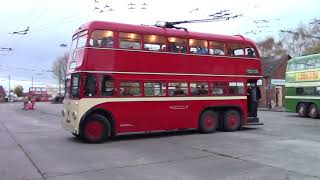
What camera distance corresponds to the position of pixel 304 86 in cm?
3284

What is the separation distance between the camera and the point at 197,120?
797 inches

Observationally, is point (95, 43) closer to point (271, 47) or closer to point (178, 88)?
point (178, 88)

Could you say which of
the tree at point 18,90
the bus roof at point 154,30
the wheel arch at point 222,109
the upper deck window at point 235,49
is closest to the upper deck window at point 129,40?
the bus roof at point 154,30

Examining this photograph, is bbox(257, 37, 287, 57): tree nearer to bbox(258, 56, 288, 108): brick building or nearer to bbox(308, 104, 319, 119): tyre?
bbox(258, 56, 288, 108): brick building

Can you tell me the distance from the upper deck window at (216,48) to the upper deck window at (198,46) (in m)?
0.27

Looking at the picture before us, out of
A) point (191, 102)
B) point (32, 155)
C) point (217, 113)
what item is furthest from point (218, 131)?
point (32, 155)

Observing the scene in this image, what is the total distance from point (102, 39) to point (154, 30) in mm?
2378

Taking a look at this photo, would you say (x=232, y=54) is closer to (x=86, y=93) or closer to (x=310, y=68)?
(x=86, y=93)

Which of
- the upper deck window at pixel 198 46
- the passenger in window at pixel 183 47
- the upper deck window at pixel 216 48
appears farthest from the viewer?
the upper deck window at pixel 216 48

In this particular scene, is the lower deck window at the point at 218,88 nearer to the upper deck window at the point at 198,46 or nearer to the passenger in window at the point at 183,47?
the upper deck window at the point at 198,46

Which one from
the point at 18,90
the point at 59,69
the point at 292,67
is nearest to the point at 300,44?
the point at 292,67

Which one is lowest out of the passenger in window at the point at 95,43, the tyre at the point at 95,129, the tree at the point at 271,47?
the tyre at the point at 95,129

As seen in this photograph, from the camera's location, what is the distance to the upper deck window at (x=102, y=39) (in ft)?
56.9

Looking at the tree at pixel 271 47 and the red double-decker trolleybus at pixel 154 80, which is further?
the tree at pixel 271 47
